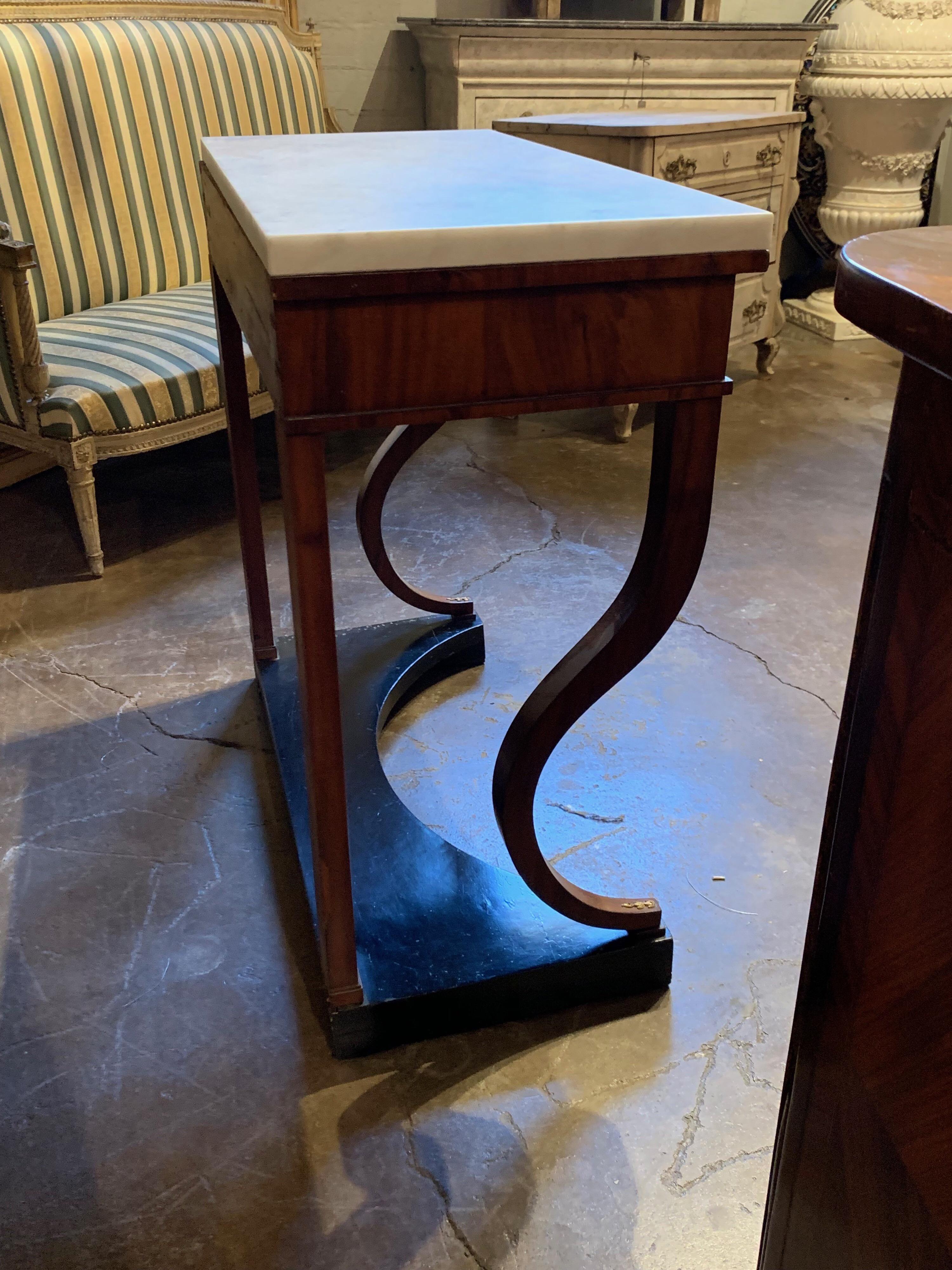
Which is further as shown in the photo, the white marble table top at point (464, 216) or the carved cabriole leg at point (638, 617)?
the carved cabriole leg at point (638, 617)

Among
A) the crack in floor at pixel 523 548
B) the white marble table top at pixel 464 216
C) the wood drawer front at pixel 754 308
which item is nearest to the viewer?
the white marble table top at pixel 464 216

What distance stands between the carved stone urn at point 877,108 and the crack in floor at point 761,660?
2.30 m

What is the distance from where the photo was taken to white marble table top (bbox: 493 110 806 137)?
2.54 meters

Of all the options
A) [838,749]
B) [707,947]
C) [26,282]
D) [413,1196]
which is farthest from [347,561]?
[838,749]

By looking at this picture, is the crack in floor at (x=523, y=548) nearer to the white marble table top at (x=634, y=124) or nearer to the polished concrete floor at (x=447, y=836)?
the polished concrete floor at (x=447, y=836)

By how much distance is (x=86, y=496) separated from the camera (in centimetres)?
219

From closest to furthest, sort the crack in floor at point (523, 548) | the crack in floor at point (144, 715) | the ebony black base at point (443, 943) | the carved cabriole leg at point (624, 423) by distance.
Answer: the ebony black base at point (443, 943) < the crack in floor at point (144, 715) < the crack in floor at point (523, 548) < the carved cabriole leg at point (624, 423)

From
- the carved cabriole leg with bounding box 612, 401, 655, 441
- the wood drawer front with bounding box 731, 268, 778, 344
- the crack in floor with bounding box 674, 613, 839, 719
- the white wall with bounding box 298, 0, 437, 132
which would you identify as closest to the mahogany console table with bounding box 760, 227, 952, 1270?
the crack in floor with bounding box 674, 613, 839, 719

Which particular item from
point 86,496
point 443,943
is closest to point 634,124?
point 86,496

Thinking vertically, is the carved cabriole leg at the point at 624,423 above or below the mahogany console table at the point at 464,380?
below

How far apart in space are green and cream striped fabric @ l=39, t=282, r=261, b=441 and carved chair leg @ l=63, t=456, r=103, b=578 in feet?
0.22

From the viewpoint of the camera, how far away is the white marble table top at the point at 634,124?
100 inches

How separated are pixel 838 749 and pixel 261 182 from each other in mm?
816

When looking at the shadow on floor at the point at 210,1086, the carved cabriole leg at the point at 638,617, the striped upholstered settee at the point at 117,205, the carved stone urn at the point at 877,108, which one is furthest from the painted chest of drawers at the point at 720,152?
the shadow on floor at the point at 210,1086
